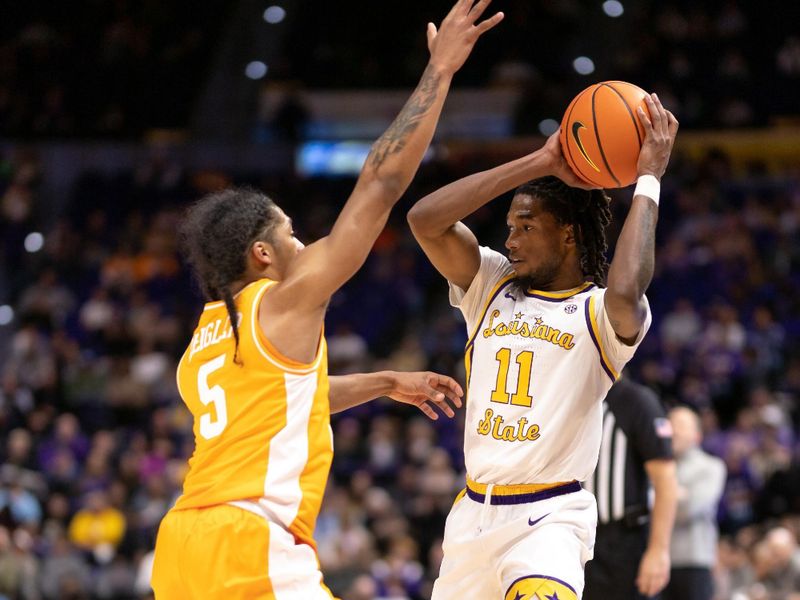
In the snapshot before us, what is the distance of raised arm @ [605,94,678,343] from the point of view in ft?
15.0

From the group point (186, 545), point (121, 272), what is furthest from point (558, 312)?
point (121, 272)

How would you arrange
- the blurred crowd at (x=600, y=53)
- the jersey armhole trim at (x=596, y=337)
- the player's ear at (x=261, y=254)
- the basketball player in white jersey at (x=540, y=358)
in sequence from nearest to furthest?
the player's ear at (x=261, y=254)
the basketball player in white jersey at (x=540, y=358)
the jersey armhole trim at (x=596, y=337)
the blurred crowd at (x=600, y=53)

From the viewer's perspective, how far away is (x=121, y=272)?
57.5 ft

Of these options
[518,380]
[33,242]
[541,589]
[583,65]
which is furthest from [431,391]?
[583,65]

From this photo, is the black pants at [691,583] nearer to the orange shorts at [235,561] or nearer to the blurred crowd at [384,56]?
the orange shorts at [235,561]

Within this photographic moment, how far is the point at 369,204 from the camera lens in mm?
3984

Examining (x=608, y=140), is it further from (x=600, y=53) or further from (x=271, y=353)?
(x=600, y=53)

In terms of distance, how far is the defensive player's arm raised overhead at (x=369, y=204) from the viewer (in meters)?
3.94

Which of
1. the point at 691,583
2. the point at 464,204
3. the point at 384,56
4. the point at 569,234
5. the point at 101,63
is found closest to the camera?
the point at 464,204

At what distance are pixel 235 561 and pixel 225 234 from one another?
1.17 m

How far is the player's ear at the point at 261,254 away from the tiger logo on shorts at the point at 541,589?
157cm

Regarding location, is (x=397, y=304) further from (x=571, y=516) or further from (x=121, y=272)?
(x=571, y=516)

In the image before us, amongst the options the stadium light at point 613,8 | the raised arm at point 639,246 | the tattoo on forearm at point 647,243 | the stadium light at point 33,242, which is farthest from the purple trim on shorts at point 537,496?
the stadium light at point 613,8

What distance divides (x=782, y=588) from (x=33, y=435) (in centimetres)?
904
